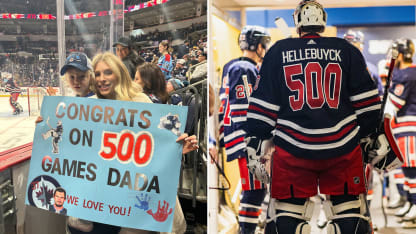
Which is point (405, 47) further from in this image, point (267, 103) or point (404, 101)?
point (267, 103)

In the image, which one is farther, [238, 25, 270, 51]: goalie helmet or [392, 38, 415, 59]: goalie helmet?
[392, 38, 415, 59]: goalie helmet

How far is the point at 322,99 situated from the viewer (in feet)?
7.38

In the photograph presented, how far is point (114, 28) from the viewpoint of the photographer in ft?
8.07

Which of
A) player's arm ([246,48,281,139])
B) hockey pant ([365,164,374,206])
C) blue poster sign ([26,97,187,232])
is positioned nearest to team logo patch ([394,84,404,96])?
hockey pant ([365,164,374,206])

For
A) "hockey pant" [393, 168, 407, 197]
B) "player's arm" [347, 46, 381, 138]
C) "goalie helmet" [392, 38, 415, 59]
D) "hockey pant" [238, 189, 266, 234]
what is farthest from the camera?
"hockey pant" [393, 168, 407, 197]

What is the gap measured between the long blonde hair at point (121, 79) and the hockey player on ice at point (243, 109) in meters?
0.75

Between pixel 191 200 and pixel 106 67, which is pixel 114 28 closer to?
pixel 106 67

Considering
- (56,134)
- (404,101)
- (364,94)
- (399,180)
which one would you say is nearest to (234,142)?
(364,94)

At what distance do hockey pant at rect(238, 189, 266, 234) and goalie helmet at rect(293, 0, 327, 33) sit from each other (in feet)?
3.81

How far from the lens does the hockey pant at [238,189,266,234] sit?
9.81 feet

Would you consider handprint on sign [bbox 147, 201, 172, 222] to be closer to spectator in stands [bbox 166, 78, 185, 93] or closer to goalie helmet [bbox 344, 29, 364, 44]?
spectator in stands [bbox 166, 78, 185, 93]

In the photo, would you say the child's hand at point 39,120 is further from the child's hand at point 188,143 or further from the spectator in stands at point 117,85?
the child's hand at point 188,143

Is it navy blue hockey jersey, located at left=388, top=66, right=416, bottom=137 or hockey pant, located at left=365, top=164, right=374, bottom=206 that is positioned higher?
navy blue hockey jersey, located at left=388, top=66, right=416, bottom=137

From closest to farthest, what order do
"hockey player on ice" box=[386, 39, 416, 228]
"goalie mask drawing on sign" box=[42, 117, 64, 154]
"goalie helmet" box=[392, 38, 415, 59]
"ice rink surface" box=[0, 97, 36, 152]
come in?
"goalie mask drawing on sign" box=[42, 117, 64, 154]
"ice rink surface" box=[0, 97, 36, 152]
"goalie helmet" box=[392, 38, 415, 59]
"hockey player on ice" box=[386, 39, 416, 228]
